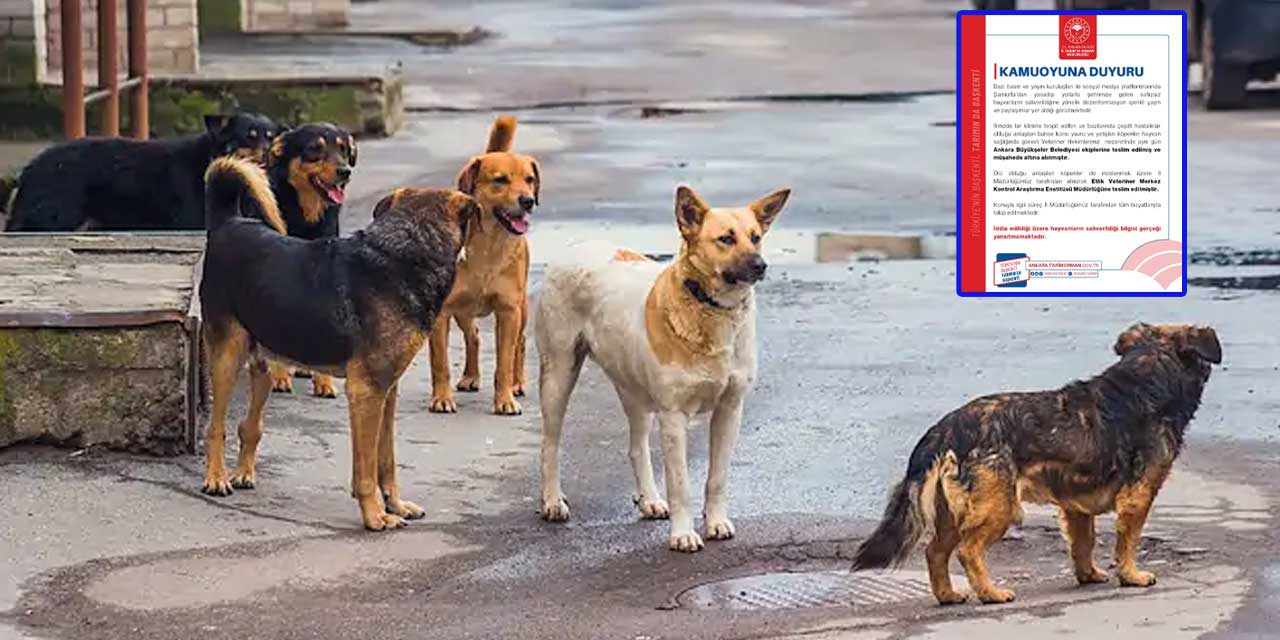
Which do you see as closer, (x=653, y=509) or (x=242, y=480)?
(x=653, y=509)

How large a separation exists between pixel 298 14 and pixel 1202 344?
2388cm

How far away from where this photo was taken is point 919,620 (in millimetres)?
7211

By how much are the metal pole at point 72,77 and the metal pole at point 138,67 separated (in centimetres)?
230

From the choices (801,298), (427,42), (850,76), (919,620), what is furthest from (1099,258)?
(427,42)

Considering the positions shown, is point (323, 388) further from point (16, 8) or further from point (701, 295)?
point (16, 8)

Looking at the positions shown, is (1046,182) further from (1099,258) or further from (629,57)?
(629,57)

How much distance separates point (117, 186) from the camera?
476 inches

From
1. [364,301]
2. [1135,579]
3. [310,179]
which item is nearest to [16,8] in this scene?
[310,179]

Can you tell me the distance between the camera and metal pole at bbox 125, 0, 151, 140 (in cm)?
1700

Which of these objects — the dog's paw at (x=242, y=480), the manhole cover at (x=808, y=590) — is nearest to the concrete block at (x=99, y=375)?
the dog's paw at (x=242, y=480)

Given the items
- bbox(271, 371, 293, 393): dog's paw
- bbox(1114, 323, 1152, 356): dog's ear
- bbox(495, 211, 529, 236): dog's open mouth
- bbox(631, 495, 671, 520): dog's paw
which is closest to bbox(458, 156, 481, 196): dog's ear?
bbox(495, 211, 529, 236): dog's open mouth

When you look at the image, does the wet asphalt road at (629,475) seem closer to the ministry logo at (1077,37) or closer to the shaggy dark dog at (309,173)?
the shaggy dark dog at (309,173)

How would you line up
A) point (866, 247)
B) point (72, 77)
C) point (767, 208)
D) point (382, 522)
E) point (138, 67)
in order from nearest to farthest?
1. point (767, 208)
2. point (382, 522)
3. point (72, 77)
4. point (866, 247)
5. point (138, 67)

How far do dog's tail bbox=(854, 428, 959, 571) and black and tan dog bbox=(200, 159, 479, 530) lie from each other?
74.2 inches
